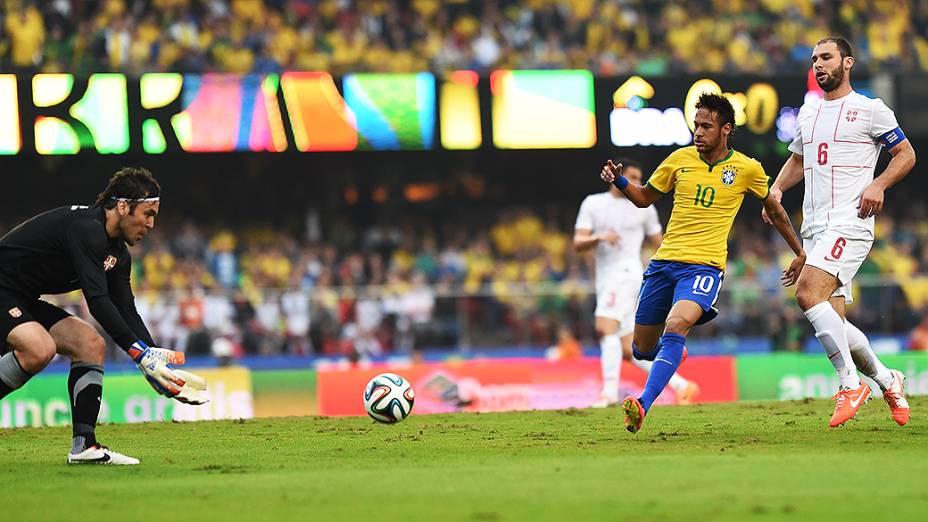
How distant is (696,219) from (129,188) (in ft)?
13.0

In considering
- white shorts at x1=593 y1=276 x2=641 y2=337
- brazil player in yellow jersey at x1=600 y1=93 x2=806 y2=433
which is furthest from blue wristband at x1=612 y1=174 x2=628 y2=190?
white shorts at x1=593 y1=276 x2=641 y2=337

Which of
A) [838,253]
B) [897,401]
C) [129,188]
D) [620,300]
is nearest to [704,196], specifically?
[838,253]

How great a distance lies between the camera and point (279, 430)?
38.1 feet

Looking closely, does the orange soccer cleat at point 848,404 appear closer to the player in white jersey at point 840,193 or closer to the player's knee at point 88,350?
the player in white jersey at point 840,193

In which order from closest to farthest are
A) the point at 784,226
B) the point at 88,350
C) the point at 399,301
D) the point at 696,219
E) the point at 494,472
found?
1. the point at 494,472
2. the point at 88,350
3. the point at 696,219
4. the point at 784,226
5. the point at 399,301

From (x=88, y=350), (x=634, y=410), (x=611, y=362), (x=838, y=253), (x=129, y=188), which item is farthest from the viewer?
(x=611, y=362)

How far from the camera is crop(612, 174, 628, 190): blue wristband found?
9.81 m

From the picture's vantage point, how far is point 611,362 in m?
14.6

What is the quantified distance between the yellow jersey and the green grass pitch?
1.33m

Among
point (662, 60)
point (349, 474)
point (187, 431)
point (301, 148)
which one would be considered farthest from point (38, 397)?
point (662, 60)

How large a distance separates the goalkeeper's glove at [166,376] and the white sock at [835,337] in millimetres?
4508

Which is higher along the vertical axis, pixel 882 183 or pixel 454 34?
pixel 454 34

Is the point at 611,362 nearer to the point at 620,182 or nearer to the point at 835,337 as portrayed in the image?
the point at 835,337

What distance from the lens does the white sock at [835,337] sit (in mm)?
10164
